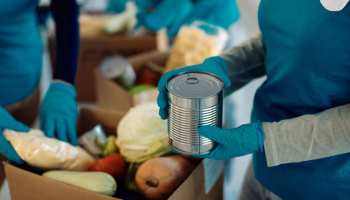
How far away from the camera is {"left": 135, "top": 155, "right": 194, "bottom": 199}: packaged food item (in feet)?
2.52

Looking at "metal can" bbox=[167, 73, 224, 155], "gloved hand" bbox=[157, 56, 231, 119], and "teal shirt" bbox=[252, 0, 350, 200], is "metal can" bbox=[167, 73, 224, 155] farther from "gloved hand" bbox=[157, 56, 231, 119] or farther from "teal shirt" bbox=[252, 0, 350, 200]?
"teal shirt" bbox=[252, 0, 350, 200]

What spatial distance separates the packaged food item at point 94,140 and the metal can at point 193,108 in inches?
11.2

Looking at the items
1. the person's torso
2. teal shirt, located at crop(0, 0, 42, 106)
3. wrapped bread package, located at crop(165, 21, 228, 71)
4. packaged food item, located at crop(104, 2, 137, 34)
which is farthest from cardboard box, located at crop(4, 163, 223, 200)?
packaged food item, located at crop(104, 2, 137, 34)

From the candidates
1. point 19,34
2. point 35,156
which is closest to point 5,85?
point 19,34

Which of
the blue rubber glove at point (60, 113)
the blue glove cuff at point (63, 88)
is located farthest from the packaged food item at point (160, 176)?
the blue glove cuff at point (63, 88)

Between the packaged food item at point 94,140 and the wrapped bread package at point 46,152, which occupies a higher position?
the wrapped bread package at point 46,152

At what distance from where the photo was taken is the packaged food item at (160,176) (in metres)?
0.77

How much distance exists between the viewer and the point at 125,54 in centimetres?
154

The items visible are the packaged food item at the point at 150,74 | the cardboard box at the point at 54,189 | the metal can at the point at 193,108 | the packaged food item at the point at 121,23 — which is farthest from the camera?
the packaged food item at the point at 121,23

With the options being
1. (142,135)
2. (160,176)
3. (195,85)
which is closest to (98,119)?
(142,135)

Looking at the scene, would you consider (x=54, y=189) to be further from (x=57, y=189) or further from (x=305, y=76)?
(x=305, y=76)

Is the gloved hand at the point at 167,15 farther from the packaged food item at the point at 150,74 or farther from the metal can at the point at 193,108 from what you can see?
the metal can at the point at 193,108

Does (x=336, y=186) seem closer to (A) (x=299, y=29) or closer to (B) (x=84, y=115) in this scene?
(A) (x=299, y=29)

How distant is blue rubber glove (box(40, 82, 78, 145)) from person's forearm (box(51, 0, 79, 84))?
0.14 ft
